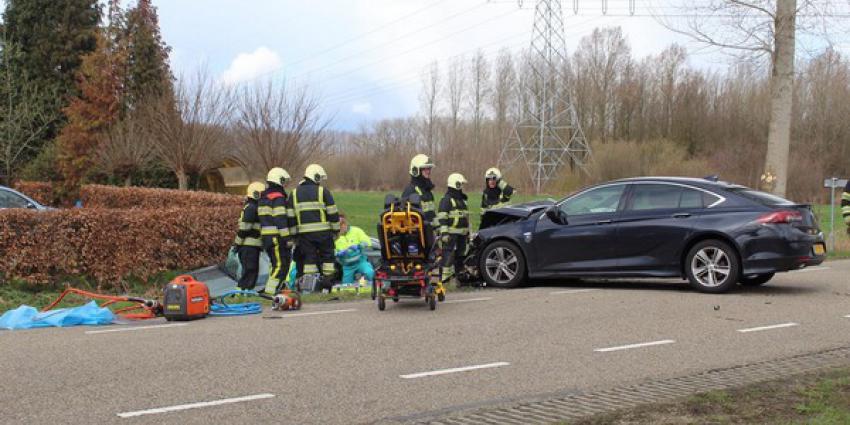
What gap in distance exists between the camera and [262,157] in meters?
28.3

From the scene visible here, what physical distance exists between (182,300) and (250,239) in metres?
3.26

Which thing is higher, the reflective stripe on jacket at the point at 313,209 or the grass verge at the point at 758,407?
the reflective stripe on jacket at the point at 313,209

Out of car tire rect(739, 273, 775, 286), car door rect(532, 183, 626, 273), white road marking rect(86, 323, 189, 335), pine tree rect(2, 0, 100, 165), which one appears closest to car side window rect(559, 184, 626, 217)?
car door rect(532, 183, 626, 273)

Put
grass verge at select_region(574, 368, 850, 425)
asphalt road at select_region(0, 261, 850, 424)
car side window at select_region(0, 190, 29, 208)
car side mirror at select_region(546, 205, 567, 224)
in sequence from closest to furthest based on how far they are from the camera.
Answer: grass verge at select_region(574, 368, 850, 425) < asphalt road at select_region(0, 261, 850, 424) < car side mirror at select_region(546, 205, 567, 224) < car side window at select_region(0, 190, 29, 208)

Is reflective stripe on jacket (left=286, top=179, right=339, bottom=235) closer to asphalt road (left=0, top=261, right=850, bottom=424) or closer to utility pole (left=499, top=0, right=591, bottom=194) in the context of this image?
asphalt road (left=0, top=261, right=850, bottom=424)

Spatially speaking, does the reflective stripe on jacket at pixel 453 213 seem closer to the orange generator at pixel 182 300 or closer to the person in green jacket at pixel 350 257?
the person in green jacket at pixel 350 257

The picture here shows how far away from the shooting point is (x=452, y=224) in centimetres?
1259

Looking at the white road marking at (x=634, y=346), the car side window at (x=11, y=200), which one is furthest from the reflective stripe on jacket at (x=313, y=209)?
the car side window at (x=11, y=200)

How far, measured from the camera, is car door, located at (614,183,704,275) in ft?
37.1

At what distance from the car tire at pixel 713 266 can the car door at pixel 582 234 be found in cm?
110

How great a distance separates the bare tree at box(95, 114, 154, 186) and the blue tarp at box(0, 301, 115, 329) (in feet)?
76.4

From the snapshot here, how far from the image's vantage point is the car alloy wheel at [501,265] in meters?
12.4

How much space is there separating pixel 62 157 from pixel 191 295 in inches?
1154

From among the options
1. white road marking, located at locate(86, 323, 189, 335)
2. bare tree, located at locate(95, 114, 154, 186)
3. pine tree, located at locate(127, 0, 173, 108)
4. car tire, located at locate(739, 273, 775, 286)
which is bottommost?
white road marking, located at locate(86, 323, 189, 335)
